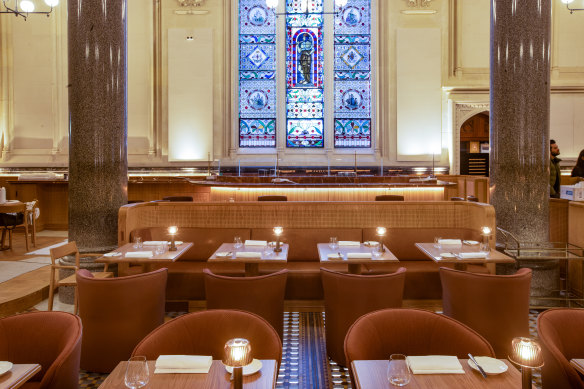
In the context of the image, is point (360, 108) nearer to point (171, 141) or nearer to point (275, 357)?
point (171, 141)

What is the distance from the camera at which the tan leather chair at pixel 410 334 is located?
7.25 ft

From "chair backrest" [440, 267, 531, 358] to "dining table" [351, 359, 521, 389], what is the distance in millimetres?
1472

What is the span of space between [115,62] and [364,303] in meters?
4.02

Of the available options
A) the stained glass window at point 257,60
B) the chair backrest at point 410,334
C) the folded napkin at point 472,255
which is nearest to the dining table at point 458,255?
the folded napkin at point 472,255

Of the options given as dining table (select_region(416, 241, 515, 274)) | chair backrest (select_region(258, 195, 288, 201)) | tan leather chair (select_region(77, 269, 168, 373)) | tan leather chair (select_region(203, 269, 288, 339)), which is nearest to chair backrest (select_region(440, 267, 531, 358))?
dining table (select_region(416, 241, 515, 274))

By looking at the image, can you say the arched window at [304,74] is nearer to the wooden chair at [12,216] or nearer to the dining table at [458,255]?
the wooden chair at [12,216]

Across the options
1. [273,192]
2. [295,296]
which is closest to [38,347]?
[295,296]

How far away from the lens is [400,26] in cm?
1180

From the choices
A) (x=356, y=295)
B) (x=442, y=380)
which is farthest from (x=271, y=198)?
(x=442, y=380)

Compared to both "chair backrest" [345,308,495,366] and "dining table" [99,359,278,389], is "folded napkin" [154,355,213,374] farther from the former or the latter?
"chair backrest" [345,308,495,366]

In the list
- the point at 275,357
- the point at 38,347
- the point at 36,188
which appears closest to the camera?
the point at 275,357

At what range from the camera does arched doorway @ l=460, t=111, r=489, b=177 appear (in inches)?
480

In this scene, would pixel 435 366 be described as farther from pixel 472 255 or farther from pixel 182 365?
pixel 472 255

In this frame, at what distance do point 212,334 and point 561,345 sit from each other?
1.79 metres
